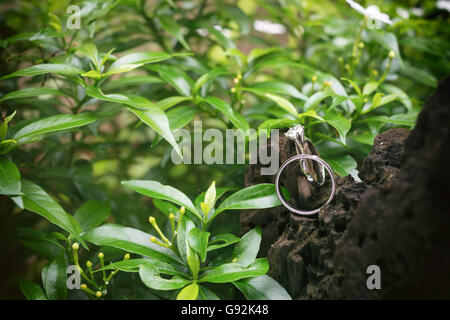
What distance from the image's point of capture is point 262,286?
2.20 feet

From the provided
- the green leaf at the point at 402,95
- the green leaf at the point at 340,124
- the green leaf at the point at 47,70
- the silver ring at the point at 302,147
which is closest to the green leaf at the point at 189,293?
the silver ring at the point at 302,147

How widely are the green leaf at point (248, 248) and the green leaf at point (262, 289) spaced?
0.04 meters

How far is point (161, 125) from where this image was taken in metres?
0.73

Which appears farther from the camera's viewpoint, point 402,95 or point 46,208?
point 402,95

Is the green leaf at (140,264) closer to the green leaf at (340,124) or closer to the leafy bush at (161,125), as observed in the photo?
the leafy bush at (161,125)

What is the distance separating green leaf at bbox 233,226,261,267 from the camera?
2.35ft

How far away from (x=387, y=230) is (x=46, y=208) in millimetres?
653

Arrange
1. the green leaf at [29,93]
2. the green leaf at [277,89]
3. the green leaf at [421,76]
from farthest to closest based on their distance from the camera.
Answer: the green leaf at [421,76]
the green leaf at [277,89]
the green leaf at [29,93]

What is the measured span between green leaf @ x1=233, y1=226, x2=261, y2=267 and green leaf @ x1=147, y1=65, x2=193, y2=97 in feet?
1.33

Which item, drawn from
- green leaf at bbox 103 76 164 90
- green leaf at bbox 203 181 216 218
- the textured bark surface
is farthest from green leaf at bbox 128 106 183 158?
the textured bark surface

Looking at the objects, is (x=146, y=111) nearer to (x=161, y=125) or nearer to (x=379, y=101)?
(x=161, y=125)

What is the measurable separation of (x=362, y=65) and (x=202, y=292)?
1.09 metres

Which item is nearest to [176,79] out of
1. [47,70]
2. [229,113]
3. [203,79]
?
[203,79]

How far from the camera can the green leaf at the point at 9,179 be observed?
2.10ft
